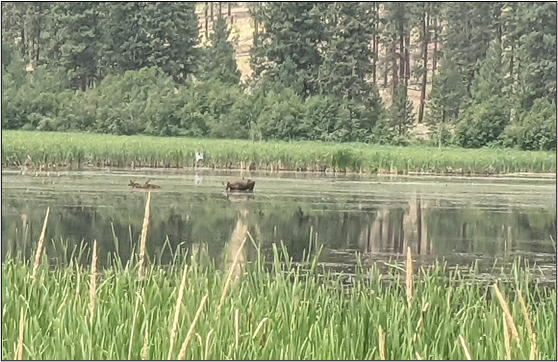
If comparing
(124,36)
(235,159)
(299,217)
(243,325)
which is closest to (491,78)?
(124,36)

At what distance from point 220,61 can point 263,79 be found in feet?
6.24

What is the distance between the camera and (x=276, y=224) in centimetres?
1253

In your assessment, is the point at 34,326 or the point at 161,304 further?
the point at 161,304

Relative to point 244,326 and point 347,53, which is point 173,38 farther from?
point 244,326

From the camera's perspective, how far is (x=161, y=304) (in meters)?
4.88

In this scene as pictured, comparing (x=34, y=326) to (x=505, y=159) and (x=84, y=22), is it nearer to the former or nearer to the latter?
(x=505, y=159)

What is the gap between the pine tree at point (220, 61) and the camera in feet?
151

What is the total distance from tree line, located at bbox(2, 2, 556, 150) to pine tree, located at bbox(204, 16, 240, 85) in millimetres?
88

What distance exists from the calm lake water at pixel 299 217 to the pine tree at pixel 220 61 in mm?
25652

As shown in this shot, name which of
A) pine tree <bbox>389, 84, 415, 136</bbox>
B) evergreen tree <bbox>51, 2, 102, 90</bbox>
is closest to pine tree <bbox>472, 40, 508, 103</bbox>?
pine tree <bbox>389, 84, 415, 136</bbox>

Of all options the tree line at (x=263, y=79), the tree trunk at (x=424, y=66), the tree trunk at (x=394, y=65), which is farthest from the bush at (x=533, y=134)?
the tree trunk at (x=394, y=65)

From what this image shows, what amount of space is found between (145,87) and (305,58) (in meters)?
10.3

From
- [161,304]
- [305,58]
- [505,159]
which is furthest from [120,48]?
[161,304]

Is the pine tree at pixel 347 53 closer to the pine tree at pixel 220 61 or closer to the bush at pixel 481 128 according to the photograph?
the pine tree at pixel 220 61
